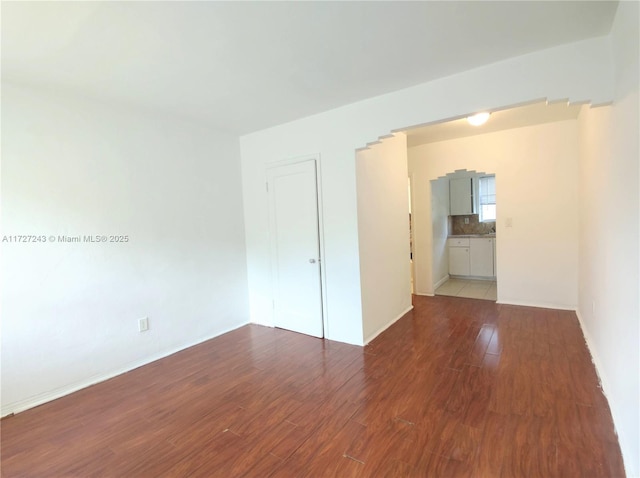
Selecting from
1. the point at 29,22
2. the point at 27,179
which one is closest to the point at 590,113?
the point at 29,22

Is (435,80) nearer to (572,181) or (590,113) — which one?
(590,113)

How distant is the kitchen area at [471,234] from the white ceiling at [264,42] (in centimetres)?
414

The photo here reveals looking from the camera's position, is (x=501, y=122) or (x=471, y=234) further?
(x=471, y=234)

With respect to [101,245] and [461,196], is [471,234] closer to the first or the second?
[461,196]

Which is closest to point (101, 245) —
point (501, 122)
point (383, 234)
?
point (383, 234)

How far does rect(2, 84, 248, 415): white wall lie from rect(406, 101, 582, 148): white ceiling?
2732 millimetres

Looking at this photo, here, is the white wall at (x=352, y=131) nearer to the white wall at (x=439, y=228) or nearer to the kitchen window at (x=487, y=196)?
the white wall at (x=439, y=228)

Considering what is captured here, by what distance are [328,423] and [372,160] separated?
2679 millimetres

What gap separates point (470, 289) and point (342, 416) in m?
4.24

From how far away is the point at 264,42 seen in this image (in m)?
1.89

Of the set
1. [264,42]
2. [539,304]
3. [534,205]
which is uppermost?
[264,42]

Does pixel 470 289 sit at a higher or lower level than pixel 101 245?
lower

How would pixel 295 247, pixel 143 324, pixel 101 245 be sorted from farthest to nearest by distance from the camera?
pixel 295 247
pixel 143 324
pixel 101 245

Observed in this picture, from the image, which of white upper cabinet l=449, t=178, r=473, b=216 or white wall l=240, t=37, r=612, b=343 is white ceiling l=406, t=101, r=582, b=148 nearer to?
white wall l=240, t=37, r=612, b=343
